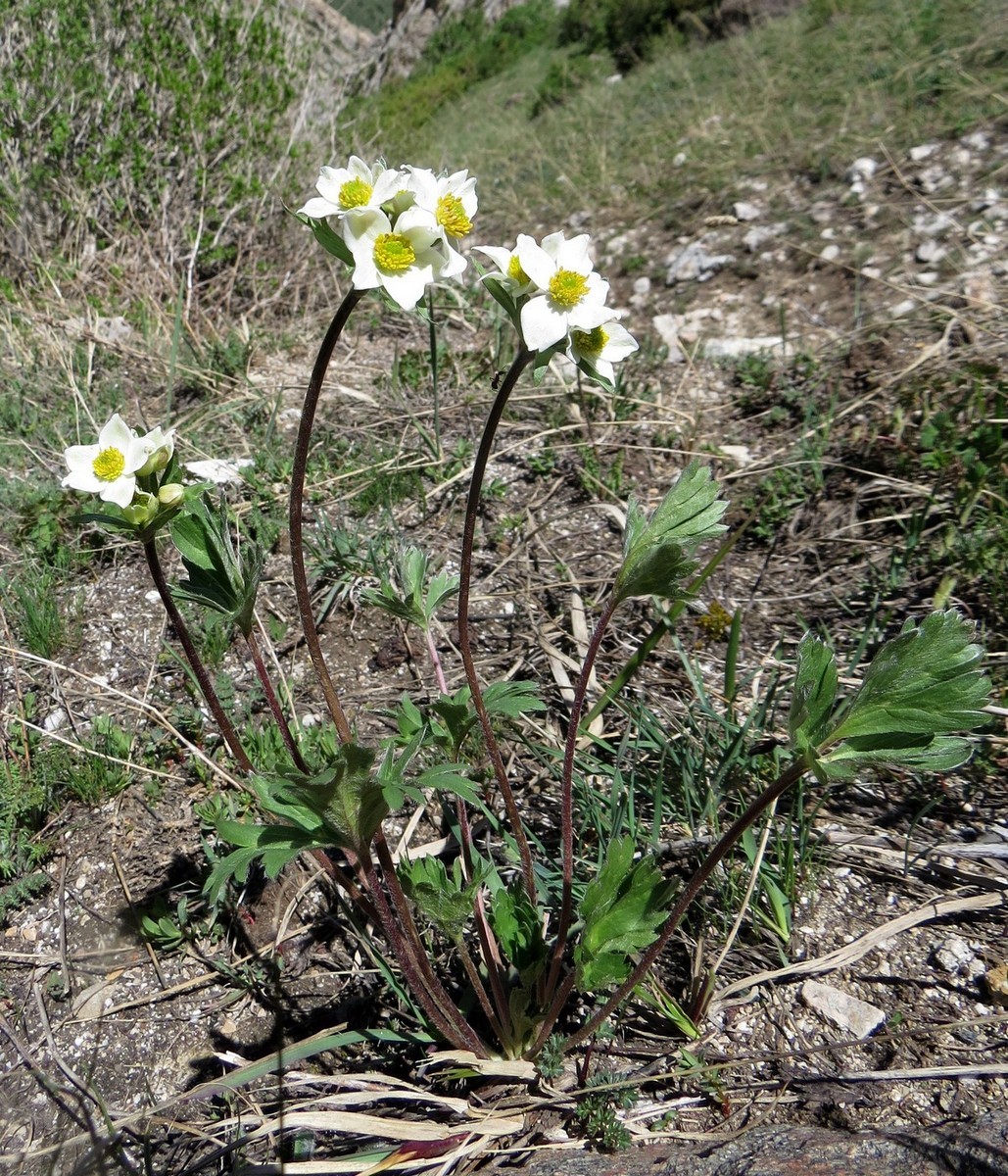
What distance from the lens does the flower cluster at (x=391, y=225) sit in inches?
49.4

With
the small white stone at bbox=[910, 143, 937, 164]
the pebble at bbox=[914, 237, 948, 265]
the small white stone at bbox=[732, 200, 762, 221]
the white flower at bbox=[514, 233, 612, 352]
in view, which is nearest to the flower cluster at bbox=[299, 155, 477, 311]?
the white flower at bbox=[514, 233, 612, 352]

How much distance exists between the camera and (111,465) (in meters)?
1.44

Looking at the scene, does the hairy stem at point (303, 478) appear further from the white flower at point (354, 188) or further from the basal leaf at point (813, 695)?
the basal leaf at point (813, 695)

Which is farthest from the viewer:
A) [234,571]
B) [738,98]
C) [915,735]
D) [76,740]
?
[738,98]

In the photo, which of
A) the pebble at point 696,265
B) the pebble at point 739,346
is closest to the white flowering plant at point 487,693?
the pebble at point 739,346

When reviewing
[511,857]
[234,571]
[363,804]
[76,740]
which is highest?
[234,571]

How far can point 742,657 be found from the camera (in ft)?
7.98

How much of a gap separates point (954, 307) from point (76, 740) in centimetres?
351

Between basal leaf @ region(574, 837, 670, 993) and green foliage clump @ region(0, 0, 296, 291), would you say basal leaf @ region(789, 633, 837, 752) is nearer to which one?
basal leaf @ region(574, 837, 670, 993)

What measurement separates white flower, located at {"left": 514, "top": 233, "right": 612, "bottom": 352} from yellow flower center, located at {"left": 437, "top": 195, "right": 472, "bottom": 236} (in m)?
0.11

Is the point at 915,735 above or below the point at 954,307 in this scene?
above

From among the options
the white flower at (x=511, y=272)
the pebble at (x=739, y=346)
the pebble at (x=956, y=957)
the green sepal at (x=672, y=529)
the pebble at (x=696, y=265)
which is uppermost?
the white flower at (x=511, y=272)

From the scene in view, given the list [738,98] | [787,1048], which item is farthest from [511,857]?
[738,98]

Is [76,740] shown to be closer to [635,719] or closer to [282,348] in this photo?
[635,719]
